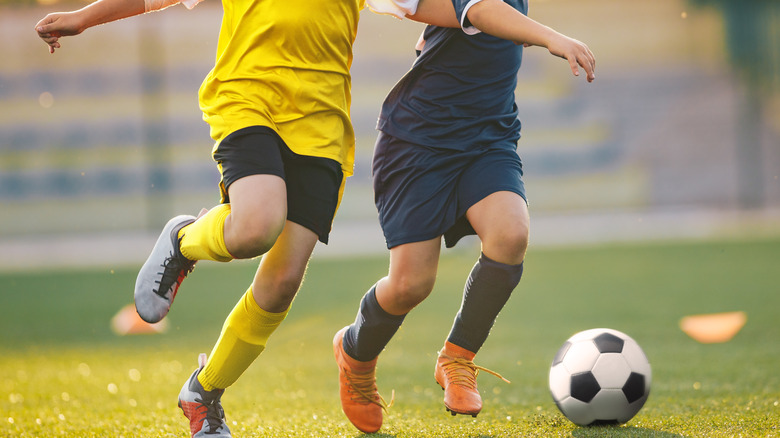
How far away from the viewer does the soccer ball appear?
248 cm

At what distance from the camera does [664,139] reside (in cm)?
1791

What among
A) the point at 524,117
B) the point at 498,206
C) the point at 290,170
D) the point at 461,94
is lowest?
the point at 524,117

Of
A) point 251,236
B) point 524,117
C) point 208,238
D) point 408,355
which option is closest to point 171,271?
point 208,238

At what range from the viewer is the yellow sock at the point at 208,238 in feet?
7.40

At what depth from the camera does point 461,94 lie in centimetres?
258

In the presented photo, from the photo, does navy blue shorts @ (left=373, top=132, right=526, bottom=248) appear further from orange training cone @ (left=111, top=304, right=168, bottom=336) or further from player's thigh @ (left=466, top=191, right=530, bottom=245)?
orange training cone @ (left=111, top=304, right=168, bottom=336)

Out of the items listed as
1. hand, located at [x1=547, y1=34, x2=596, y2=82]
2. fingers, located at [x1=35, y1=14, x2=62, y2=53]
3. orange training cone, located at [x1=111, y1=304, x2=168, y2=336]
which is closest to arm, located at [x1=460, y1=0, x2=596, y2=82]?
hand, located at [x1=547, y1=34, x2=596, y2=82]

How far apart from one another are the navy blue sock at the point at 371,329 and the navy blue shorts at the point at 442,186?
220 millimetres

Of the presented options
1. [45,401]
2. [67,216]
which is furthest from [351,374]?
[67,216]

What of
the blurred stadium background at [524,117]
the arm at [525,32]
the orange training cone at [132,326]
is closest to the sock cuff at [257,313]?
the arm at [525,32]

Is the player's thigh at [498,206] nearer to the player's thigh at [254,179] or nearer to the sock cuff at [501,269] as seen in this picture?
the sock cuff at [501,269]

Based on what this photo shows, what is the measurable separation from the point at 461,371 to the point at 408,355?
5.44 ft

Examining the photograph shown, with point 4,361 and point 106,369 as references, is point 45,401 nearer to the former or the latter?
point 106,369

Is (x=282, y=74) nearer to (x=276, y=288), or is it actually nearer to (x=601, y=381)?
(x=276, y=288)
